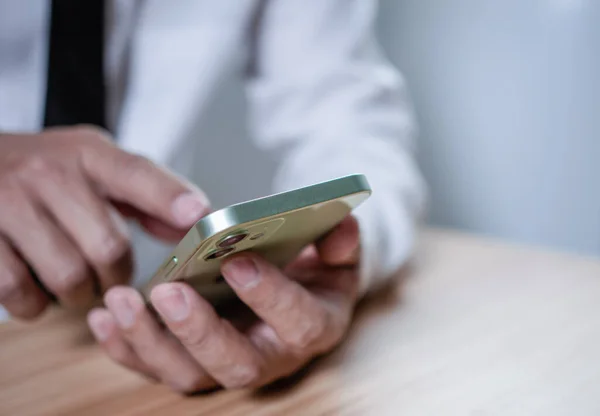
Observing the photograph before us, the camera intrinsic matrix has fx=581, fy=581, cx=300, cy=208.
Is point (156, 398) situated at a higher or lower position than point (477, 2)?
lower

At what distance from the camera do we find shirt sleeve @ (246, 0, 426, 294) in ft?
1.53

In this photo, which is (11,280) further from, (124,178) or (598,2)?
(598,2)

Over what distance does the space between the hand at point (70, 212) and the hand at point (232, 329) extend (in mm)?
36

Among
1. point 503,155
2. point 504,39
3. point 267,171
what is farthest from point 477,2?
point 267,171

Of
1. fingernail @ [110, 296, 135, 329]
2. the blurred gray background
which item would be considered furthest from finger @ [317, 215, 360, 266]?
the blurred gray background

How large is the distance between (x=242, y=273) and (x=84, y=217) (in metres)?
0.11

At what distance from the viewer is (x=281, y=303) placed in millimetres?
269

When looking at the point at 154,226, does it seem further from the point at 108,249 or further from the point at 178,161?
the point at 178,161

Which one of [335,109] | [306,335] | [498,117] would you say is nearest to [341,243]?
[306,335]

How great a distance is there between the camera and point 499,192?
2.51ft

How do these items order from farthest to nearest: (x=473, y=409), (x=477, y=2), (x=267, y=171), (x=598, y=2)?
(x=267, y=171), (x=477, y=2), (x=598, y=2), (x=473, y=409)

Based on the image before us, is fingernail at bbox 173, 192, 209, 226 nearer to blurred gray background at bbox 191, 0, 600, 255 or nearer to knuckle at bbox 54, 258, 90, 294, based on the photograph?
knuckle at bbox 54, 258, 90, 294

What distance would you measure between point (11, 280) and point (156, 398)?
10 centimetres

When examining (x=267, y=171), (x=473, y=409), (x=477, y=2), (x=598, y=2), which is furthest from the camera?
(x=267, y=171)
